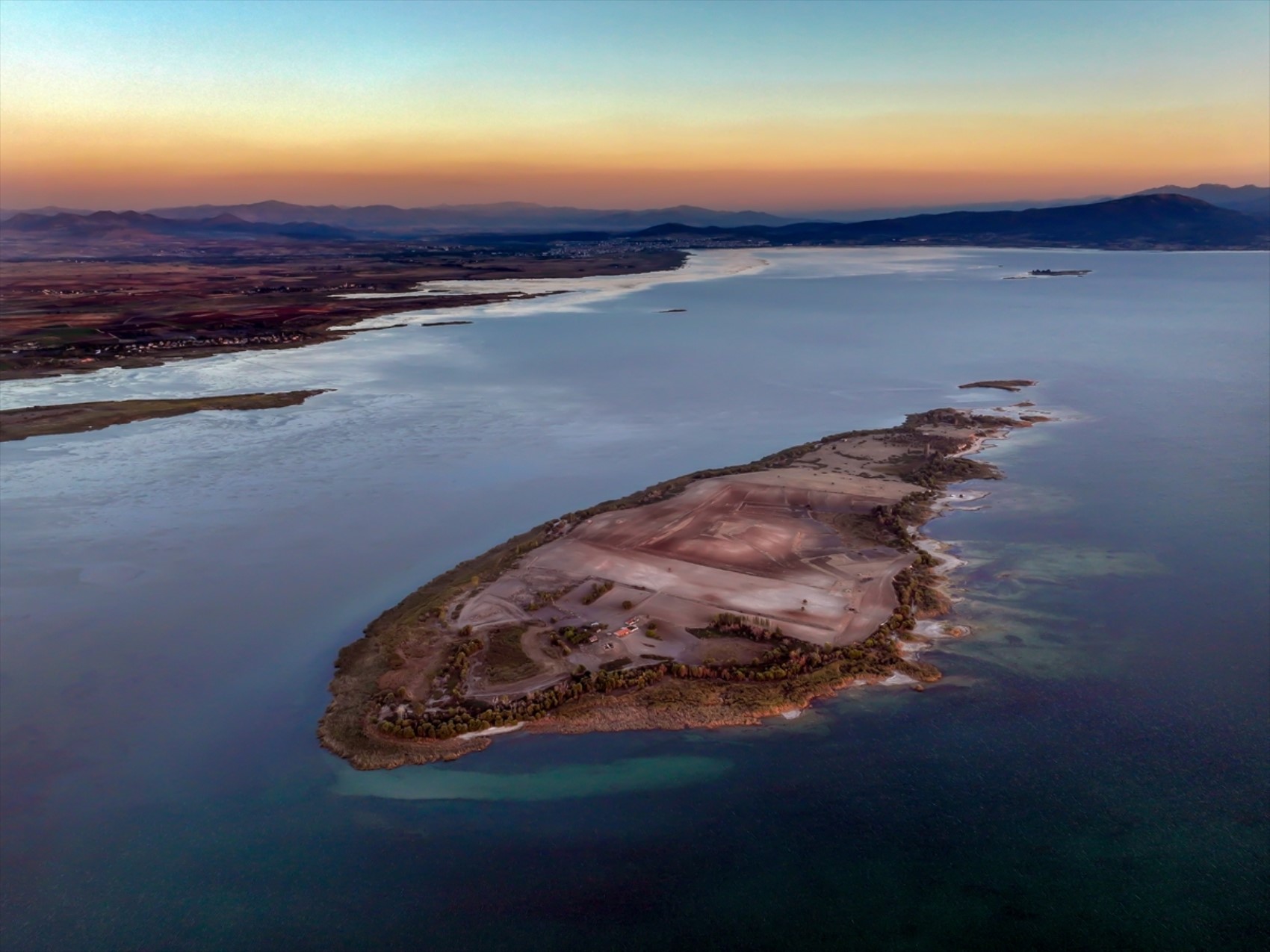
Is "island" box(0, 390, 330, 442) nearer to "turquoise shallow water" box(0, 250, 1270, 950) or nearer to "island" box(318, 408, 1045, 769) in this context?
"turquoise shallow water" box(0, 250, 1270, 950)

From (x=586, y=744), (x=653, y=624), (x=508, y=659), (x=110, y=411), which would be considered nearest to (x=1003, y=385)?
(x=653, y=624)

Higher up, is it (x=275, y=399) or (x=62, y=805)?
(x=275, y=399)

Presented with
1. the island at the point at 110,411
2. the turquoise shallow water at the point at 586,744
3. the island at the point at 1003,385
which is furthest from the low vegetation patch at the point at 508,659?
the island at the point at 1003,385

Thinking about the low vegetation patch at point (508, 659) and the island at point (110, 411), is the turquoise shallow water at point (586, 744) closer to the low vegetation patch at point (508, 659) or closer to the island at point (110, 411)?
the low vegetation patch at point (508, 659)

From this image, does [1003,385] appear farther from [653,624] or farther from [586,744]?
[586,744]

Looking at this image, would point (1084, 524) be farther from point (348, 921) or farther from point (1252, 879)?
point (348, 921)

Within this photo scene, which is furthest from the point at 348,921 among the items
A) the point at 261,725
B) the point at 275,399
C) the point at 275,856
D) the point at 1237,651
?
the point at 275,399
